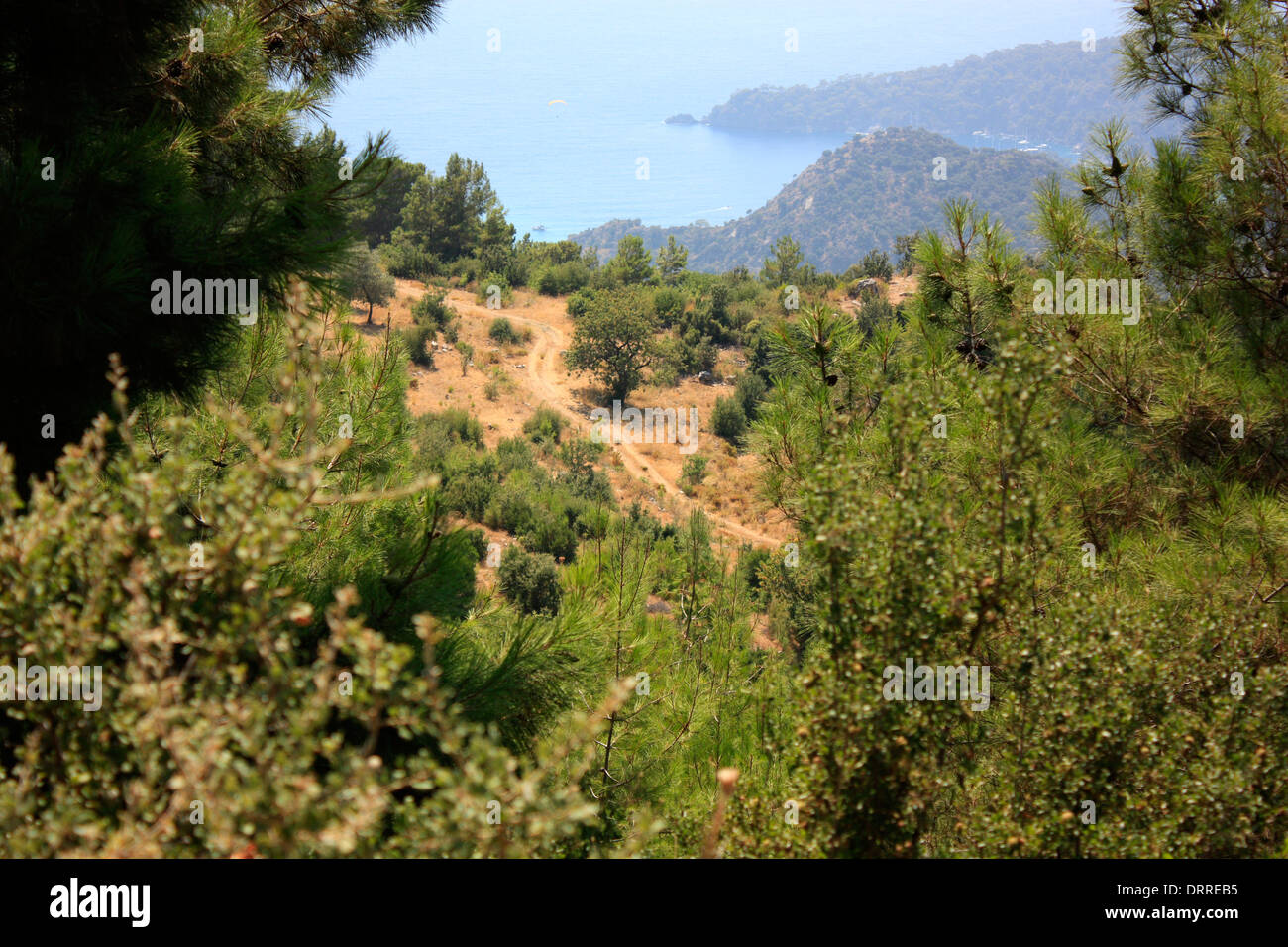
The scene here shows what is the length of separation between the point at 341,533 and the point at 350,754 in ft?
9.48

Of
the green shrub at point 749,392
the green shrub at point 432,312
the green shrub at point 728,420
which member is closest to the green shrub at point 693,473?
the green shrub at point 728,420

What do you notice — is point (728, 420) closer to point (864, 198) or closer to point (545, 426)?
point (545, 426)

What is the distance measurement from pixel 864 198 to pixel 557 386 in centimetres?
11785

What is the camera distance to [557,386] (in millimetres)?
26141

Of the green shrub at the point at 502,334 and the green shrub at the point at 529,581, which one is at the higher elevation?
the green shrub at the point at 502,334

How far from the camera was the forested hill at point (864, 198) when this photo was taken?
4564 inches

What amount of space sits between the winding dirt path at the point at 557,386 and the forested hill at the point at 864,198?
281 ft

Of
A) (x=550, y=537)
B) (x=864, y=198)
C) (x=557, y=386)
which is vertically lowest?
(x=550, y=537)

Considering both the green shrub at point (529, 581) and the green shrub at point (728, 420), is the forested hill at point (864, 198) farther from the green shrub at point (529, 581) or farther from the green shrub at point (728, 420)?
the green shrub at point (529, 581)

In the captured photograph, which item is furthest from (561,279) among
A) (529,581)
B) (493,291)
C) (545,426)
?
(529,581)

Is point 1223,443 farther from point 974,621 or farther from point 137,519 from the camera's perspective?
point 137,519

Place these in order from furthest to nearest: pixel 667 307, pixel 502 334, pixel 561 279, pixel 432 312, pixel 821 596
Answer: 1. pixel 561 279
2. pixel 667 307
3. pixel 502 334
4. pixel 432 312
5. pixel 821 596

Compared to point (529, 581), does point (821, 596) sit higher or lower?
higher
